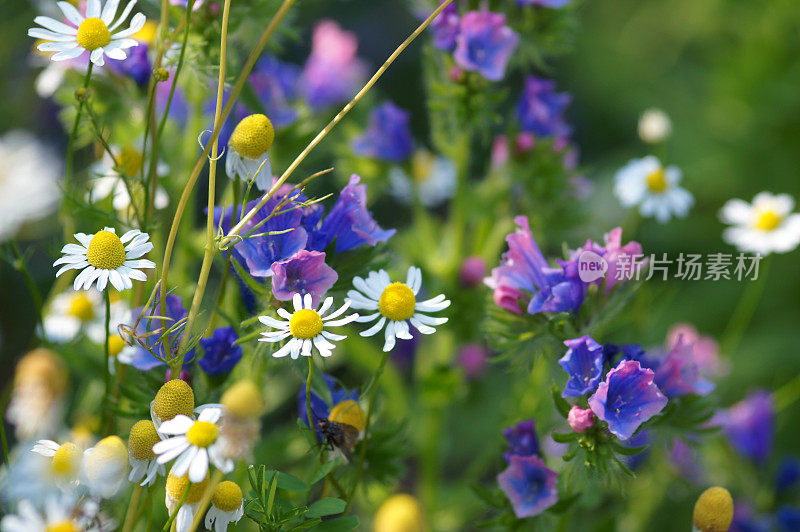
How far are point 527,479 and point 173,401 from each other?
42 centimetres

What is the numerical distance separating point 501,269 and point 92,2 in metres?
0.51

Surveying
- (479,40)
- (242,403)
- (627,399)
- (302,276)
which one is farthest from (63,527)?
(479,40)

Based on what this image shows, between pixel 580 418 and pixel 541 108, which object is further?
pixel 541 108

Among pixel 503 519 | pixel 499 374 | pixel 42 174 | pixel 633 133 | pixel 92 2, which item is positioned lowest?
pixel 499 374

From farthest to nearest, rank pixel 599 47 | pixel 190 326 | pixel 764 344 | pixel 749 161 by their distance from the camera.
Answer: pixel 599 47 → pixel 749 161 → pixel 764 344 → pixel 190 326

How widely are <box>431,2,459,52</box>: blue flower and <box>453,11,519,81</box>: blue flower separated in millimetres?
11

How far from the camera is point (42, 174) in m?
1.13

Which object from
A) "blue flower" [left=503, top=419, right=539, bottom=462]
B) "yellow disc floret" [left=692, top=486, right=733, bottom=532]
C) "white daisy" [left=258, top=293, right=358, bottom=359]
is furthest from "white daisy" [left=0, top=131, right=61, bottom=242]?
"yellow disc floret" [left=692, top=486, right=733, bottom=532]

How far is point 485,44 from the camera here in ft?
3.66

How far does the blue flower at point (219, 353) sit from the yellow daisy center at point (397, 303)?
181 mm

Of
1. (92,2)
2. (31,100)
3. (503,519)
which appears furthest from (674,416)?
(31,100)

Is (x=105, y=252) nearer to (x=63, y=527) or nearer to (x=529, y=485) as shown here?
(x=63, y=527)

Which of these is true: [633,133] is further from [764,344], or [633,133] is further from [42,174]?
[42,174]

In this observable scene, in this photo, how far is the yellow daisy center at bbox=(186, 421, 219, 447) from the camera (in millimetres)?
641
